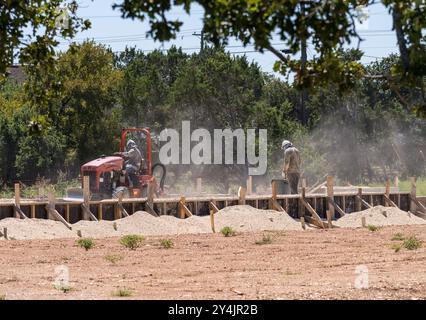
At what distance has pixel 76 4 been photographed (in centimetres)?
1308

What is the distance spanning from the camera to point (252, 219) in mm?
28234

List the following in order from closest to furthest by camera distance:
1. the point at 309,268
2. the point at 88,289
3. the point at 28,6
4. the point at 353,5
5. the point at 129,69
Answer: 1. the point at 353,5
2. the point at 28,6
3. the point at 88,289
4. the point at 309,268
5. the point at 129,69

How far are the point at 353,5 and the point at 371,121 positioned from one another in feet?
166

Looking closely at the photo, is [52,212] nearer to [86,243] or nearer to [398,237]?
[86,243]

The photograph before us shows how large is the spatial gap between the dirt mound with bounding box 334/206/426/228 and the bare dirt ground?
275 centimetres

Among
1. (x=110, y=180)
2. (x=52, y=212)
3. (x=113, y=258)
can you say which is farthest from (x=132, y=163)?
(x=113, y=258)

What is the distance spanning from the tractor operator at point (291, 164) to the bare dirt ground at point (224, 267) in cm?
297

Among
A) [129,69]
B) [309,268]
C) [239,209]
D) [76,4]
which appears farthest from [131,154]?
[129,69]

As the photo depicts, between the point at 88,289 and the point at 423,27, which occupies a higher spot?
the point at 423,27

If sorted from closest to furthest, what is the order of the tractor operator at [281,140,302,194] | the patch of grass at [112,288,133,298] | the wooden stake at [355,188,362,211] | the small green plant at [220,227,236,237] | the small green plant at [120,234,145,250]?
the patch of grass at [112,288,133,298] → the small green plant at [120,234,145,250] → the small green plant at [220,227,236,237] → the tractor operator at [281,140,302,194] → the wooden stake at [355,188,362,211]

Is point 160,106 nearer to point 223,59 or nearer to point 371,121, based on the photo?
point 223,59

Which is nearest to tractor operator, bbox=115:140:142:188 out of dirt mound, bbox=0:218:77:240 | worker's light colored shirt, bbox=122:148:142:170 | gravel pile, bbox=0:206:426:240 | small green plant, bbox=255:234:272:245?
worker's light colored shirt, bbox=122:148:142:170

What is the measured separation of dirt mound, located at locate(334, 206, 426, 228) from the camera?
98.9ft

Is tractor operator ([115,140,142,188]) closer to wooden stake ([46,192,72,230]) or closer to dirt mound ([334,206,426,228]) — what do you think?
wooden stake ([46,192,72,230])
